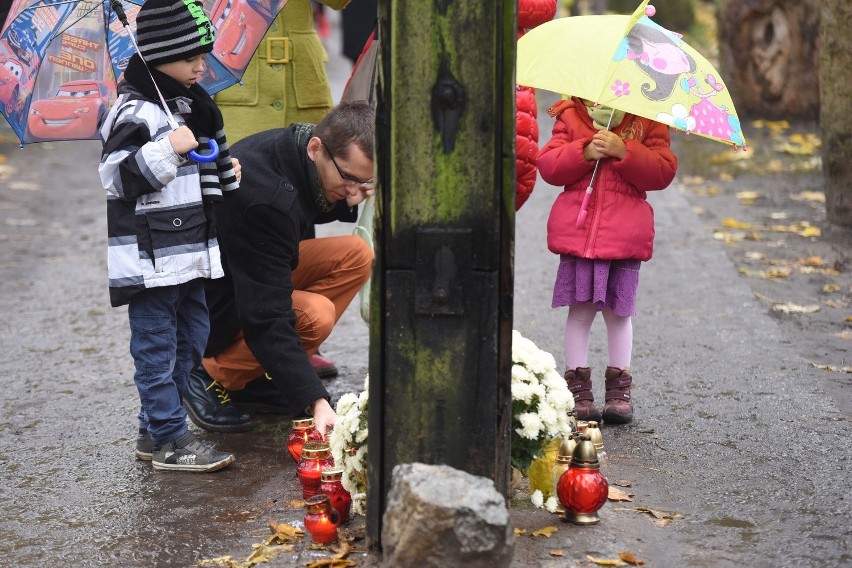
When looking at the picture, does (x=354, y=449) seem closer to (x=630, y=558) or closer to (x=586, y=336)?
(x=630, y=558)

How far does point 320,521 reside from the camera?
3258 millimetres

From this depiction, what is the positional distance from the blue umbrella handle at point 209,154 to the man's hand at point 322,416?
0.90 metres

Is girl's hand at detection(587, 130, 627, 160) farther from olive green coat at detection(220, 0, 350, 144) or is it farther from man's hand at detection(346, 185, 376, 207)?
olive green coat at detection(220, 0, 350, 144)

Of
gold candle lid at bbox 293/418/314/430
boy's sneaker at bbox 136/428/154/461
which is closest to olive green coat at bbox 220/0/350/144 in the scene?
boy's sneaker at bbox 136/428/154/461

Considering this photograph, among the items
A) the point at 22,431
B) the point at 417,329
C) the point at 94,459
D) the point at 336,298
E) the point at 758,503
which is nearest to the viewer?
the point at 417,329

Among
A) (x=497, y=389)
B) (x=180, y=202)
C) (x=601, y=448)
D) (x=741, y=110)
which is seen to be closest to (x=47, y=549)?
(x=180, y=202)

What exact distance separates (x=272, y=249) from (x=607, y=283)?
1.30m

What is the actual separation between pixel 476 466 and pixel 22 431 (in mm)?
2236

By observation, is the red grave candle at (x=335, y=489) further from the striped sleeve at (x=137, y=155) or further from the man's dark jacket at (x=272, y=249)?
the striped sleeve at (x=137, y=155)

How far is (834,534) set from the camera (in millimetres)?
3336

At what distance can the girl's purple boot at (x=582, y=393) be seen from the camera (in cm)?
438

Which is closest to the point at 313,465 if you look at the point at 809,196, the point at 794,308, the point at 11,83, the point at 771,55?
the point at 11,83

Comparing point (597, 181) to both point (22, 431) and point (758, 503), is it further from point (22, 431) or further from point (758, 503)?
point (22, 431)

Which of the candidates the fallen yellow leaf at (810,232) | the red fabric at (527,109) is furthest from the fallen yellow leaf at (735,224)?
the red fabric at (527,109)
